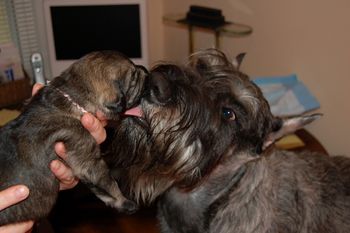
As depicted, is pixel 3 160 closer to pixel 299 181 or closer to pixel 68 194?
pixel 299 181

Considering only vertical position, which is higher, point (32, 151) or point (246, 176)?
point (32, 151)

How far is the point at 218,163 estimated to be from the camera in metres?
1.53

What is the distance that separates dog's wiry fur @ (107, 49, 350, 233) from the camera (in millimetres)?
1414

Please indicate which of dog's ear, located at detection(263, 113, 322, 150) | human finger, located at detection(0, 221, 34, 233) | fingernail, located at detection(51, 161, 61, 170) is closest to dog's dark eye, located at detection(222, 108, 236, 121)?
dog's ear, located at detection(263, 113, 322, 150)

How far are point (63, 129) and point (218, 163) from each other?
58cm

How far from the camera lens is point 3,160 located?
153 centimetres

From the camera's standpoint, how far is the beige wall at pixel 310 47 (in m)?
2.48

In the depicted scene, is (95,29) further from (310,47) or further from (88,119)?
(88,119)

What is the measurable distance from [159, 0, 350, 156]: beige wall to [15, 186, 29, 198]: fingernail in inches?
74.0

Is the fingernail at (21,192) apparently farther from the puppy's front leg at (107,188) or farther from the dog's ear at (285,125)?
the dog's ear at (285,125)

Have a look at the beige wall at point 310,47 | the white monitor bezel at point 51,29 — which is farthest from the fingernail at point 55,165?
the white monitor bezel at point 51,29

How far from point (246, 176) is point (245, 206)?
0.37 feet

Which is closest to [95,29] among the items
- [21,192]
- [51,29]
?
[51,29]

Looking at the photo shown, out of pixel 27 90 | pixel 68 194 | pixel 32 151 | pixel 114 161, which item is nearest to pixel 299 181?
pixel 114 161
